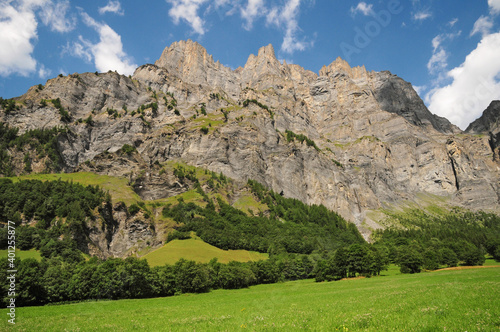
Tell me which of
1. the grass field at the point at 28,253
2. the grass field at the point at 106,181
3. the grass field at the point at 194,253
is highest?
the grass field at the point at 106,181

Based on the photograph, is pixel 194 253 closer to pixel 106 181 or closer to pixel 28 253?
pixel 28 253

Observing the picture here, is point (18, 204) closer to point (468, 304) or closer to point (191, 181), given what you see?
point (191, 181)

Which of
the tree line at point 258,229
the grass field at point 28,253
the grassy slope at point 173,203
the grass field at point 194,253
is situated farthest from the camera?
the tree line at point 258,229

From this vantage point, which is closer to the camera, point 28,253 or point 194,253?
point 28,253

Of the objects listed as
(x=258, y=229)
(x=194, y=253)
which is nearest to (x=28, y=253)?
(x=194, y=253)

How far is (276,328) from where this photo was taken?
45.4 ft

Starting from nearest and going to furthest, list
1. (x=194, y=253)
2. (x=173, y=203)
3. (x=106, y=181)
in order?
(x=194, y=253)
(x=173, y=203)
(x=106, y=181)

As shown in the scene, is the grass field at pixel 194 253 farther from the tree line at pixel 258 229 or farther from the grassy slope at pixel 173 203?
the tree line at pixel 258 229

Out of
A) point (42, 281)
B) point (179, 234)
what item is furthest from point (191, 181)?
point (42, 281)

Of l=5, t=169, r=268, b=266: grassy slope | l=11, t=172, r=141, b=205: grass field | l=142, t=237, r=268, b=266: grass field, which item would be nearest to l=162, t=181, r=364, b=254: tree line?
l=5, t=169, r=268, b=266: grassy slope

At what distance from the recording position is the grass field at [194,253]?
99.9 meters

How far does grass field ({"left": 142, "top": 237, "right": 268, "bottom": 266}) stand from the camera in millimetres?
99938

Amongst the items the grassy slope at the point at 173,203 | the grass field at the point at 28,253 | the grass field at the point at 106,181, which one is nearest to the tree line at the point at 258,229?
the grassy slope at the point at 173,203

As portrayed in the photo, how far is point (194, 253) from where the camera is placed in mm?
108250
